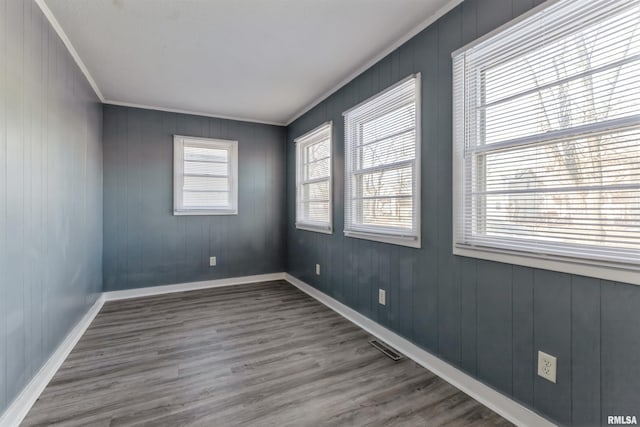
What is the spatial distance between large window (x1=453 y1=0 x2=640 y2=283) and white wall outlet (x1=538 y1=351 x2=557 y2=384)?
47cm

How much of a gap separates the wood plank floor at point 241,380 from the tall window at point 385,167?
0.97 meters

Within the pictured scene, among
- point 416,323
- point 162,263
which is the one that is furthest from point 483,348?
point 162,263

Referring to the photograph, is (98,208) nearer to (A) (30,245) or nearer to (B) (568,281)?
(A) (30,245)

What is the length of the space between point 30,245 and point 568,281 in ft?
9.67

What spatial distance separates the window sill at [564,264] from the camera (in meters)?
1.28

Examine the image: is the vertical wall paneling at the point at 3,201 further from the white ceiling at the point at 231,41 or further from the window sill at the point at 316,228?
the window sill at the point at 316,228

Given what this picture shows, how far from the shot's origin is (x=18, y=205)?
5.58 ft

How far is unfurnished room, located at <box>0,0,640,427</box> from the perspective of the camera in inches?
56.2

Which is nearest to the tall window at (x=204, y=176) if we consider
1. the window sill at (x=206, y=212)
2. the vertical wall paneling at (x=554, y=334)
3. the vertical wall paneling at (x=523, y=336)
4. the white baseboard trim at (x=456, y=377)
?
the window sill at (x=206, y=212)

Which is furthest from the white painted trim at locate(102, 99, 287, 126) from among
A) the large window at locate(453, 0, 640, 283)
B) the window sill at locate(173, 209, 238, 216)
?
the large window at locate(453, 0, 640, 283)

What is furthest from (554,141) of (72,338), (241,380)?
(72,338)

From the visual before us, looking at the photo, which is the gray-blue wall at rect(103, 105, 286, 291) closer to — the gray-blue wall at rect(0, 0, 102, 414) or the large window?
the gray-blue wall at rect(0, 0, 102, 414)

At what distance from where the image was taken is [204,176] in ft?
14.3

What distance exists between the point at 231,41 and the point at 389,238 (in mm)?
2053
